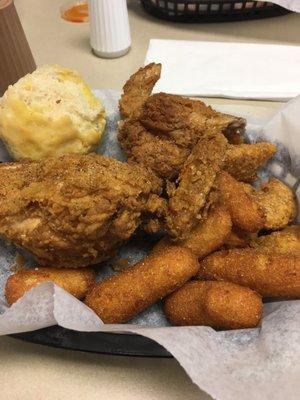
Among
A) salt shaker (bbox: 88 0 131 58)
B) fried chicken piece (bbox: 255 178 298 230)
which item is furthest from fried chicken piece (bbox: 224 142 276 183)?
salt shaker (bbox: 88 0 131 58)

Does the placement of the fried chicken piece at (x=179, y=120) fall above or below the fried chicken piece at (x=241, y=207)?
above

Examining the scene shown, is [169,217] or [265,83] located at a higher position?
[169,217]

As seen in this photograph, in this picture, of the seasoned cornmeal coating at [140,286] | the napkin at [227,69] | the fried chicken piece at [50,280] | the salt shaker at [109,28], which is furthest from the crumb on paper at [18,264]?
the salt shaker at [109,28]

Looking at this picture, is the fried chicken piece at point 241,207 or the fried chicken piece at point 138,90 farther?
the fried chicken piece at point 138,90

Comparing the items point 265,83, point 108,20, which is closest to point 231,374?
point 265,83

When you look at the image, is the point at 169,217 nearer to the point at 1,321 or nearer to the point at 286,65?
the point at 1,321

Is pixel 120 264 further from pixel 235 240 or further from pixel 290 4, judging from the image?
pixel 290 4

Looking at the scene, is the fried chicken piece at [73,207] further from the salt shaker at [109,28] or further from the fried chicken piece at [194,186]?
the salt shaker at [109,28]

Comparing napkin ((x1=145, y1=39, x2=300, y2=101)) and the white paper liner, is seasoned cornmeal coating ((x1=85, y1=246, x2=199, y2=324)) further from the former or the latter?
napkin ((x1=145, y1=39, x2=300, y2=101))
